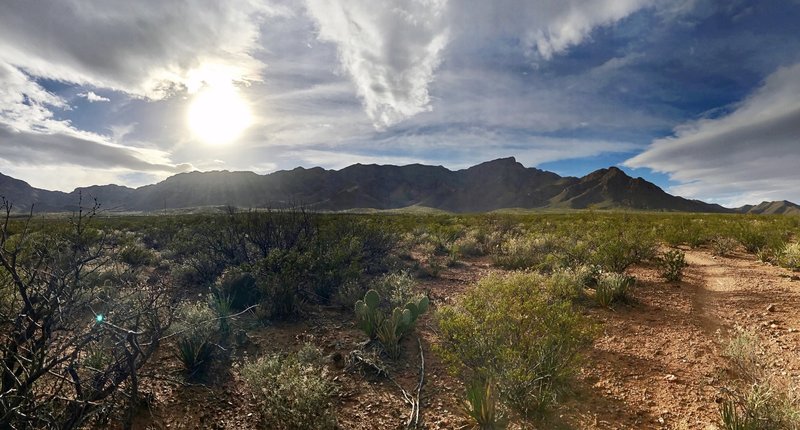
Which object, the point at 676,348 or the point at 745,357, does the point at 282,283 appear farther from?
the point at 745,357

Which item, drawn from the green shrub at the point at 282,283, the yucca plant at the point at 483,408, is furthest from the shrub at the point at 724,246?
the green shrub at the point at 282,283

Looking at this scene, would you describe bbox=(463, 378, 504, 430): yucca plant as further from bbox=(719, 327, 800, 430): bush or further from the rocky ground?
bbox=(719, 327, 800, 430): bush

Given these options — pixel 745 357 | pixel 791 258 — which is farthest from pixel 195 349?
pixel 791 258

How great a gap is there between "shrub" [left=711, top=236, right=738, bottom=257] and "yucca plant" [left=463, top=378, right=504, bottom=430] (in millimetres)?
14581

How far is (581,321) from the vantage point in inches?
224

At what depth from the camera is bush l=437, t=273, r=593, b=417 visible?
15.3 feet

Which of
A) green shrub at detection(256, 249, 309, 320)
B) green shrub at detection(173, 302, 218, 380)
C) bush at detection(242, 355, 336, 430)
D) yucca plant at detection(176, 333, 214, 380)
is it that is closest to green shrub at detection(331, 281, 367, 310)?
green shrub at detection(256, 249, 309, 320)

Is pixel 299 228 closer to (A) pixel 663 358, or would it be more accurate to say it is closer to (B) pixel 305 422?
(B) pixel 305 422

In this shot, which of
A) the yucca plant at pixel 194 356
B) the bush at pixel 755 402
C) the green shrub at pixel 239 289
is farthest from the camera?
the green shrub at pixel 239 289

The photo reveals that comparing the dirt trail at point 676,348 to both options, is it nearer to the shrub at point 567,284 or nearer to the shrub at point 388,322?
the shrub at point 567,284

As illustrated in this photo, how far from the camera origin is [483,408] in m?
4.30

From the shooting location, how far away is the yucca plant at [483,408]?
4289 mm

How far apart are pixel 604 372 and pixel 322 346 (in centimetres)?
453

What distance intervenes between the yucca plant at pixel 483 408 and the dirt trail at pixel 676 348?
0.93 m
